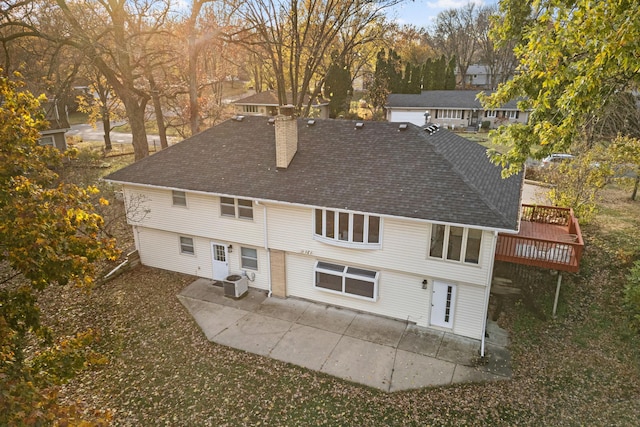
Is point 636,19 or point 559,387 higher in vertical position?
point 636,19

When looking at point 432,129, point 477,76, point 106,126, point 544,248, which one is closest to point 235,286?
point 432,129

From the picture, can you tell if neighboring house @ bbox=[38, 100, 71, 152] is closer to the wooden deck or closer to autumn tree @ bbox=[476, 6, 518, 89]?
the wooden deck

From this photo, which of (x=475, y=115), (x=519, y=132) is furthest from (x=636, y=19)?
(x=475, y=115)

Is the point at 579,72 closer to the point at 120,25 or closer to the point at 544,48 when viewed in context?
the point at 544,48

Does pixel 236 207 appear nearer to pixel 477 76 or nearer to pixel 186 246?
pixel 186 246

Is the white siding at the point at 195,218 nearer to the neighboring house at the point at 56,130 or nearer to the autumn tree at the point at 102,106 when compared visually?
the neighboring house at the point at 56,130
